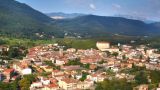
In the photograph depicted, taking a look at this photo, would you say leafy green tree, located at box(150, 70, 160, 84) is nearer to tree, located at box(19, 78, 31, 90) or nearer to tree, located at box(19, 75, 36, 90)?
tree, located at box(19, 75, 36, 90)

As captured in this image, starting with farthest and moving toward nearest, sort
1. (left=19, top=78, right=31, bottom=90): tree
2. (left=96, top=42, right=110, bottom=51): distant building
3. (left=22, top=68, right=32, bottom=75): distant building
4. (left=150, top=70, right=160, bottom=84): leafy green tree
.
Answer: (left=96, top=42, right=110, bottom=51): distant building, (left=22, top=68, right=32, bottom=75): distant building, (left=150, top=70, right=160, bottom=84): leafy green tree, (left=19, top=78, right=31, bottom=90): tree

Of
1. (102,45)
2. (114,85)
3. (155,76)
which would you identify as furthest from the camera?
(102,45)

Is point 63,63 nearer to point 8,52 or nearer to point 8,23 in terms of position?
point 8,52

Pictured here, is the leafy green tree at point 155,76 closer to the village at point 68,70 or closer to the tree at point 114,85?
the village at point 68,70

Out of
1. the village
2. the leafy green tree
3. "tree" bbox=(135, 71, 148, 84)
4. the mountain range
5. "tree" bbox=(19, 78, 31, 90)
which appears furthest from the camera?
the mountain range

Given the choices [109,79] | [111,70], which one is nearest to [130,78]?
[109,79]

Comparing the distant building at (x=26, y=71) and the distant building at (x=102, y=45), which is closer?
the distant building at (x=26, y=71)

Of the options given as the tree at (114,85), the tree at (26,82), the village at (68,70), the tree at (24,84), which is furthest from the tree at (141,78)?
the tree at (24,84)

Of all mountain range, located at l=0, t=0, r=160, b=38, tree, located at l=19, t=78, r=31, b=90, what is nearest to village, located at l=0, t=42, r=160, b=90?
tree, located at l=19, t=78, r=31, b=90

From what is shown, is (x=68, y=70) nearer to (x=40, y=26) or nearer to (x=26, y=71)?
(x=26, y=71)

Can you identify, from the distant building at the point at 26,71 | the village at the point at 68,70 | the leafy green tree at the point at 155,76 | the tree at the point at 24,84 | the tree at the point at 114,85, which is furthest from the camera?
the distant building at the point at 26,71

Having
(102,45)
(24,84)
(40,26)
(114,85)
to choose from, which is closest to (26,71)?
(24,84)
